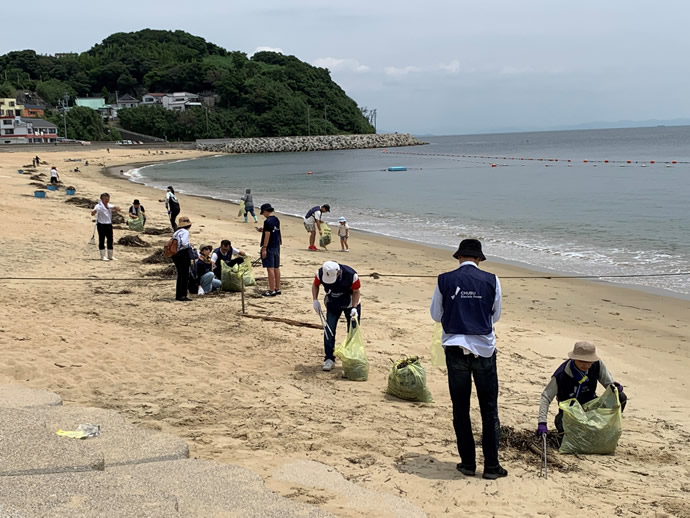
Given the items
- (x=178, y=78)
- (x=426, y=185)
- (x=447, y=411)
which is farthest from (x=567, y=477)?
(x=178, y=78)

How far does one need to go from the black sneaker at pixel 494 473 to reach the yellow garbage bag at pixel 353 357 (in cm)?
236

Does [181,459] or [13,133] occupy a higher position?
[13,133]

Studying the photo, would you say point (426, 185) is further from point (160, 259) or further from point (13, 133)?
point (13, 133)

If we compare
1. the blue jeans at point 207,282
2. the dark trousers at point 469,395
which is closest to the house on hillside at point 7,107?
the blue jeans at point 207,282

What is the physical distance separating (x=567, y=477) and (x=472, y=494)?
816mm

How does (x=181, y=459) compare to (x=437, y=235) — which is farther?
(x=437, y=235)

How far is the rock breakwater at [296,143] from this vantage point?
111 meters

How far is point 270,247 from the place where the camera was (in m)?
10.3

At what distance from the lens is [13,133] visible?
310 feet

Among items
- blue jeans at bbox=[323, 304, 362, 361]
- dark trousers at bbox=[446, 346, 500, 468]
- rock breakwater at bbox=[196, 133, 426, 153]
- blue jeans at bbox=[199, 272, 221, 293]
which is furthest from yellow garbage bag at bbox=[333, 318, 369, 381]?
rock breakwater at bbox=[196, 133, 426, 153]

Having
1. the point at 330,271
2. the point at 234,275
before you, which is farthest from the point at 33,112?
the point at 330,271

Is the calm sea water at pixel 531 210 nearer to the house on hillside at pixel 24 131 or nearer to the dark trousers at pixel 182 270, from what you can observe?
the dark trousers at pixel 182 270

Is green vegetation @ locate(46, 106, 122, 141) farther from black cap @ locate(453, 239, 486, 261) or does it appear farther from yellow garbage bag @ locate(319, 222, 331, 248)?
black cap @ locate(453, 239, 486, 261)

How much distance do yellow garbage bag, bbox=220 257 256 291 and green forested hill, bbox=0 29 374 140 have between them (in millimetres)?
117418
